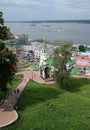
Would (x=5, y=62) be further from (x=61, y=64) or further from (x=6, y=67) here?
(x=61, y=64)

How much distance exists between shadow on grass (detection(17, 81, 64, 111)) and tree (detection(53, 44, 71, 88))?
21.7 feet

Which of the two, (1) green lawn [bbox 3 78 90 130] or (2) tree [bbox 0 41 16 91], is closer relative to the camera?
(1) green lawn [bbox 3 78 90 130]

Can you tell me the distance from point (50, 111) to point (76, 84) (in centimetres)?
1835

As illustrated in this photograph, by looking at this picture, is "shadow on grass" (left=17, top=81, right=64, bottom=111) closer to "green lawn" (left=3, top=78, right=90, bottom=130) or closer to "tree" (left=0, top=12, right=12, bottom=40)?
"green lawn" (left=3, top=78, right=90, bottom=130)

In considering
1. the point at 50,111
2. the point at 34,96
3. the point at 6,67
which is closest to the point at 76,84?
the point at 34,96

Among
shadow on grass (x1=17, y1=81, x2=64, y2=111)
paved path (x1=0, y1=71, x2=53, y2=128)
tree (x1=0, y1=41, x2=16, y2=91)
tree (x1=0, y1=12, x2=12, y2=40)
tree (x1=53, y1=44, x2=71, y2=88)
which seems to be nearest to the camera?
paved path (x1=0, y1=71, x2=53, y2=128)

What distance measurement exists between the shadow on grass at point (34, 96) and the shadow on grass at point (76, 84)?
7302mm

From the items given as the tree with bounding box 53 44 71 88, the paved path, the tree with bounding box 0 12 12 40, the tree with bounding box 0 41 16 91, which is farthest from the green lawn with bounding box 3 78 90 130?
the tree with bounding box 53 44 71 88

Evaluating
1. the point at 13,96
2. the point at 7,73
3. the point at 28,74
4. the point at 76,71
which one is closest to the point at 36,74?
the point at 28,74

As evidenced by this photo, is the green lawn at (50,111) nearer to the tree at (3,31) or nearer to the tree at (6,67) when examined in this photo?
the tree at (6,67)

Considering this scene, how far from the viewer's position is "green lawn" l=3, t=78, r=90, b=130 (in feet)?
75.9

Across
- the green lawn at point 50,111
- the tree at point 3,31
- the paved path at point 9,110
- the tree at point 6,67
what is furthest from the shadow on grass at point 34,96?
the tree at point 3,31

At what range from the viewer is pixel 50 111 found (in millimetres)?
26062

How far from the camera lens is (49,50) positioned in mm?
83500
